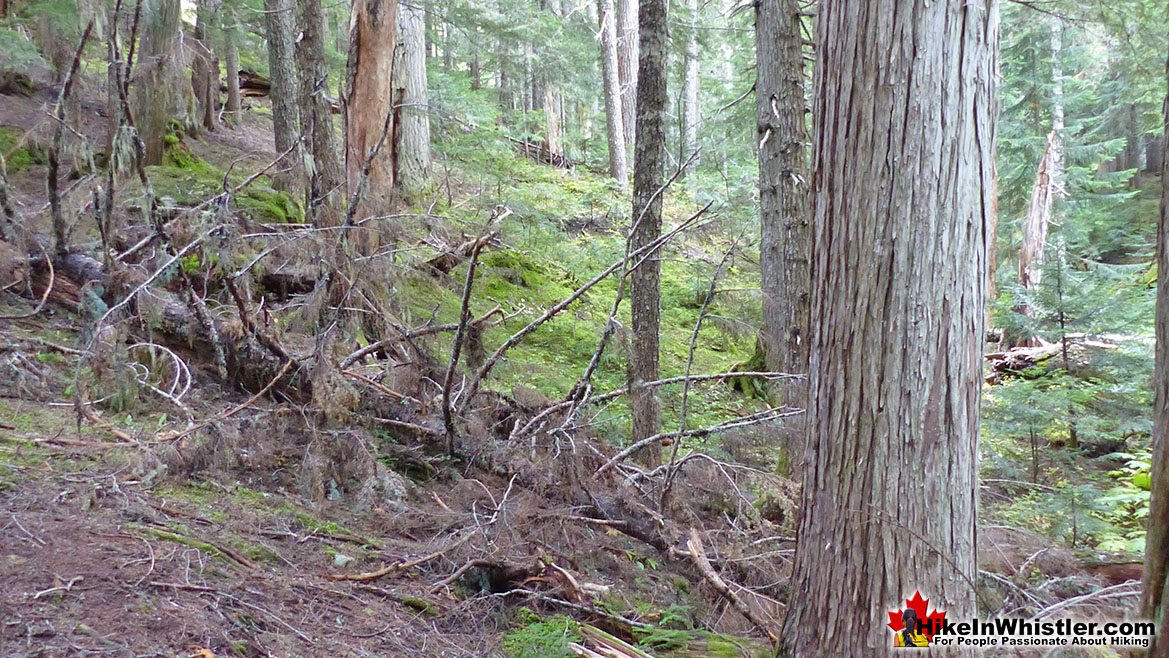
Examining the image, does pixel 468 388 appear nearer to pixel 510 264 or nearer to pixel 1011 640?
pixel 1011 640

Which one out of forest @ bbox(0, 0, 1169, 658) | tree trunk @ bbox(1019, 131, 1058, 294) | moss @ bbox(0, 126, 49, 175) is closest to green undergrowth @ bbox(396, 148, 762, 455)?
forest @ bbox(0, 0, 1169, 658)

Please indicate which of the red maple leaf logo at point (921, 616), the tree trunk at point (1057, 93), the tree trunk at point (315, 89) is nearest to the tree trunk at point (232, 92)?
→ the tree trunk at point (315, 89)

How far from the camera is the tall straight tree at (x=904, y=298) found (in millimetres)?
2697

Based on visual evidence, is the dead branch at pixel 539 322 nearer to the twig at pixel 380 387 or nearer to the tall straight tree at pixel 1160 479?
the twig at pixel 380 387

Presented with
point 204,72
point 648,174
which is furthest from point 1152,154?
point 204,72

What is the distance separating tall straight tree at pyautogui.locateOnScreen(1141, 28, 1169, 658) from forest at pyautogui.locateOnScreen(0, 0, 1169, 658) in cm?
1

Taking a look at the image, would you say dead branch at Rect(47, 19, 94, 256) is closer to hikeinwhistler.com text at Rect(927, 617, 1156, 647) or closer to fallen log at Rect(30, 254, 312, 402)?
fallen log at Rect(30, 254, 312, 402)

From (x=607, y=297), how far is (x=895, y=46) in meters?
9.96

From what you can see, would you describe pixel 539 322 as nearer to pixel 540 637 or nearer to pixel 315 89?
pixel 540 637

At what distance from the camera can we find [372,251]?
218 inches

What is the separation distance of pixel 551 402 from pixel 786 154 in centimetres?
329

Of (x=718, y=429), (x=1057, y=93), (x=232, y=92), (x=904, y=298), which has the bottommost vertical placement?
(x=718, y=429)

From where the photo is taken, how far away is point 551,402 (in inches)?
226

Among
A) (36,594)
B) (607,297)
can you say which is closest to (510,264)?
(607,297)
